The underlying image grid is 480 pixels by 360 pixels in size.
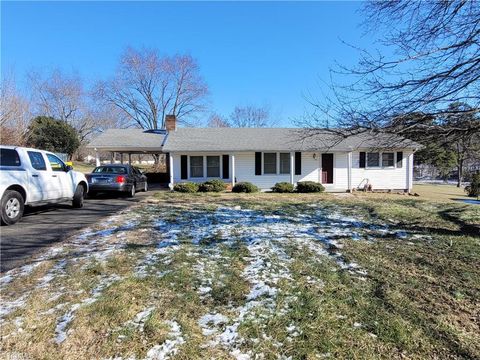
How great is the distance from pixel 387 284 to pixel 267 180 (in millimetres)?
15747

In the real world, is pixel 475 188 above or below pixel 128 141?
below

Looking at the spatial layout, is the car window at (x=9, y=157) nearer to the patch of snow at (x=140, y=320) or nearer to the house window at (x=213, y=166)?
the patch of snow at (x=140, y=320)

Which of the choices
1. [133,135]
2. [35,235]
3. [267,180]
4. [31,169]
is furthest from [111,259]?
[133,135]

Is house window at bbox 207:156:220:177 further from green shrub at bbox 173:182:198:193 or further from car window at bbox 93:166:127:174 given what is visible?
car window at bbox 93:166:127:174

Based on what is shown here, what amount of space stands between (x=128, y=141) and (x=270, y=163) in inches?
375

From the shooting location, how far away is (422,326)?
10.0 feet

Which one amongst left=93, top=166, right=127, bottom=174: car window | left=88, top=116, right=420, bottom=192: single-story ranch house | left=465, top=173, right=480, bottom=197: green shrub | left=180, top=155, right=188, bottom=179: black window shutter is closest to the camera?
left=93, top=166, right=127, bottom=174: car window

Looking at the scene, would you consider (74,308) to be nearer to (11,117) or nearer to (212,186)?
(212,186)

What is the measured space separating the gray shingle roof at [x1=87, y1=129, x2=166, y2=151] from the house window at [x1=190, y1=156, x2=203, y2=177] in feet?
8.16

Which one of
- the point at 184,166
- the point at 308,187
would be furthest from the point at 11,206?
the point at 308,187

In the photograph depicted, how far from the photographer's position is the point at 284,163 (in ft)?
65.4

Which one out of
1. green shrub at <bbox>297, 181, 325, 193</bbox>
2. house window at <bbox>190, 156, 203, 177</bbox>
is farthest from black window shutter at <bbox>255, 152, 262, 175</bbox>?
house window at <bbox>190, 156, 203, 177</bbox>

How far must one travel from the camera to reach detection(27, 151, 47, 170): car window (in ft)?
25.4

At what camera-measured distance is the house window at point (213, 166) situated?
771 inches
